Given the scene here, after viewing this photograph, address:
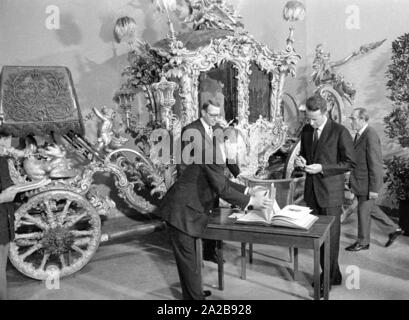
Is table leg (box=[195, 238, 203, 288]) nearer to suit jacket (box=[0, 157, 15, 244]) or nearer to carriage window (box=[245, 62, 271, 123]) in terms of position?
suit jacket (box=[0, 157, 15, 244])

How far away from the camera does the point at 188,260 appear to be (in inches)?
136

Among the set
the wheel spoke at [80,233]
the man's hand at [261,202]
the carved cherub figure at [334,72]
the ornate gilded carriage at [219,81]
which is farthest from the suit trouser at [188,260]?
the carved cherub figure at [334,72]

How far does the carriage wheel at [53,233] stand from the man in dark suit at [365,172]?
2.76m

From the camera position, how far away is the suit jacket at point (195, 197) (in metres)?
3.38

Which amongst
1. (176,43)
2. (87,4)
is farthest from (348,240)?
(87,4)

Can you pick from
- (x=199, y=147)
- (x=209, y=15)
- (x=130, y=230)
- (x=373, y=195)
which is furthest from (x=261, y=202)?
(x=209, y=15)

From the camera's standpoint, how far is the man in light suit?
133 inches

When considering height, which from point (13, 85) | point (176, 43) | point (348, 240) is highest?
point (176, 43)

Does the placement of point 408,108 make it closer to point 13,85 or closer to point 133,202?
point 133,202

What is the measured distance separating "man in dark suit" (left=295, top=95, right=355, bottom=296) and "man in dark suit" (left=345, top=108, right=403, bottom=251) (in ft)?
3.98

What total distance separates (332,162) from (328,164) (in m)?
0.05

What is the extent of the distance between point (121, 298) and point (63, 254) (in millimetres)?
903

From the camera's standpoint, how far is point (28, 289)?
13.8ft

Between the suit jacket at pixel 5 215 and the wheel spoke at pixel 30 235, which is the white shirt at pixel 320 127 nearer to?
the suit jacket at pixel 5 215
